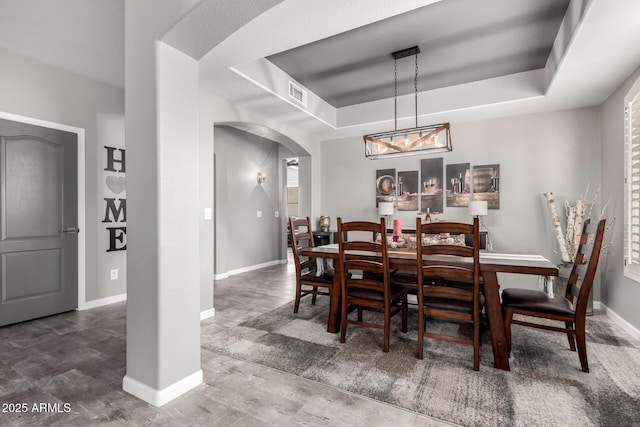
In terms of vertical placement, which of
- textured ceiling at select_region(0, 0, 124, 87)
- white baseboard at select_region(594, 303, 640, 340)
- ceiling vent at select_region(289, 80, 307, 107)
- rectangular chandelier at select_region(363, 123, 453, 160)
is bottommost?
white baseboard at select_region(594, 303, 640, 340)

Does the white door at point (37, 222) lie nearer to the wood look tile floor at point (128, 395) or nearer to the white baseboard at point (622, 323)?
the wood look tile floor at point (128, 395)

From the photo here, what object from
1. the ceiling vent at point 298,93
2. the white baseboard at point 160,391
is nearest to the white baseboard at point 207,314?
the white baseboard at point 160,391

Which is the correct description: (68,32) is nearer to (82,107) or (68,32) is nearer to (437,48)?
(82,107)

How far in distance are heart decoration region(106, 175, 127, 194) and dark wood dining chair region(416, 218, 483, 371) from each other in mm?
3733

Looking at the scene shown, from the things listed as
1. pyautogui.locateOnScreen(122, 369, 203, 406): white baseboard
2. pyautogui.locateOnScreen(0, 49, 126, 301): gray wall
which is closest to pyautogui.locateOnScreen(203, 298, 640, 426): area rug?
pyautogui.locateOnScreen(122, 369, 203, 406): white baseboard

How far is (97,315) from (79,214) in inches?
46.6

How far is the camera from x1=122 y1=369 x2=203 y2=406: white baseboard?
1848 mm

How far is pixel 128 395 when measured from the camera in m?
1.95

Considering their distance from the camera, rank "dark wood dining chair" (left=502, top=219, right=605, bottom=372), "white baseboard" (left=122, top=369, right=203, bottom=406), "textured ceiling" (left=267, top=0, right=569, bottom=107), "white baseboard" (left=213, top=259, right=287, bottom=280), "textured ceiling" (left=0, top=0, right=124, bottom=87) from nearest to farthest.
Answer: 1. "white baseboard" (left=122, top=369, right=203, bottom=406)
2. "dark wood dining chair" (left=502, top=219, right=605, bottom=372)
3. "textured ceiling" (left=0, top=0, right=124, bottom=87)
4. "textured ceiling" (left=267, top=0, right=569, bottom=107)
5. "white baseboard" (left=213, top=259, right=287, bottom=280)

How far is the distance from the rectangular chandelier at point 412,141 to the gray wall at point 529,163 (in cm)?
141

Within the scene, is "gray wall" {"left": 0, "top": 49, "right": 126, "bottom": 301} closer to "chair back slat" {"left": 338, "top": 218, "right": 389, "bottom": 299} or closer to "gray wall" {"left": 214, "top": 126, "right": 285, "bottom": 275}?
"gray wall" {"left": 214, "top": 126, "right": 285, "bottom": 275}

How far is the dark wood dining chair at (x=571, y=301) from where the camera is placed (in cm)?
213

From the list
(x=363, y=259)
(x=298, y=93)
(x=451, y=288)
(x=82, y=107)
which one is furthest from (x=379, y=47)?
(x=82, y=107)

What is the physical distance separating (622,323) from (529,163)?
83.3 inches
